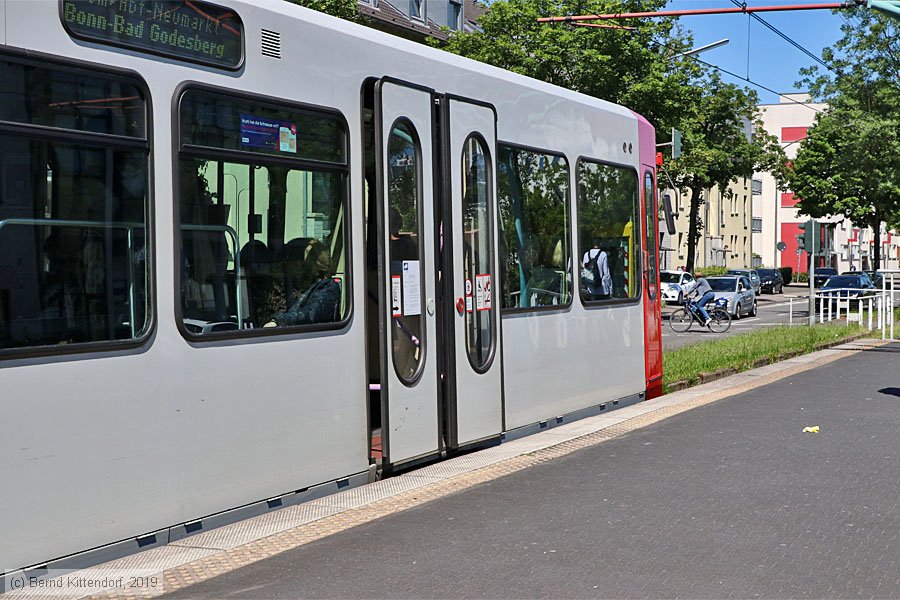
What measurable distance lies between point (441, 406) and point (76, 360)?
11.6 ft

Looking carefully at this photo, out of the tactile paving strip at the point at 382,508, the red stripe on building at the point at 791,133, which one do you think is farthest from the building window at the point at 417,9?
the red stripe on building at the point at 791,133

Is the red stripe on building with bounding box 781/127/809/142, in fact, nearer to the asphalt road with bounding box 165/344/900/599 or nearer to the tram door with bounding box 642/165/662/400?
the tram door with bounding box 642/165/662/400

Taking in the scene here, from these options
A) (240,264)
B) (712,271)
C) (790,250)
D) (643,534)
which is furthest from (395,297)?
(790,250)

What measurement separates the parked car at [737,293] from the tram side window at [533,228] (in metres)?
32.4

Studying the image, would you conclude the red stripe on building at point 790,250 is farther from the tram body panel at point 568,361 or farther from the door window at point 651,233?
the tram body panel at point 568,361

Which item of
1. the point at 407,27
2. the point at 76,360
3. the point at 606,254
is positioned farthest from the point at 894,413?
the point at 407,27

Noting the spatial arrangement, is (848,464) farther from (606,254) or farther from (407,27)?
(407,27)

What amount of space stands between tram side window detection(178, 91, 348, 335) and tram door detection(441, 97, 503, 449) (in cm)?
145

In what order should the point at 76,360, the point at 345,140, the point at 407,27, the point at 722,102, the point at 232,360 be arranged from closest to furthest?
the point at 76,360
the point at 232,360
the point at 345,140
the point at 407,27
the point at 722,102

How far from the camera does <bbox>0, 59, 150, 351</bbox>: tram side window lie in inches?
209

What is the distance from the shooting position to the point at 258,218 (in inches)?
268

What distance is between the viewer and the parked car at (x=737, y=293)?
42438mm

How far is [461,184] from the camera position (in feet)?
29.6

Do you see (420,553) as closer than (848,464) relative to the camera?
Yes
